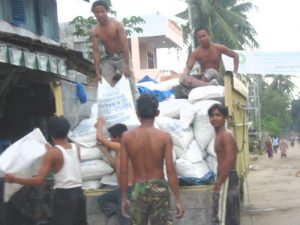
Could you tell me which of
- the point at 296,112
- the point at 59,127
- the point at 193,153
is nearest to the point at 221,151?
the point at 193,153

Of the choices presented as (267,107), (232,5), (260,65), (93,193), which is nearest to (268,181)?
(260,65)

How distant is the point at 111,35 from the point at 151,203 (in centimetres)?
310

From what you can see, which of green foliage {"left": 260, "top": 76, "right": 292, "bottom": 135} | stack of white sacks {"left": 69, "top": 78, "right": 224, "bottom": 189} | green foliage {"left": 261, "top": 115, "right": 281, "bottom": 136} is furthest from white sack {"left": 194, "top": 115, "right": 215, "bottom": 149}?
green foliage {"left": 260, "top": 76, "right": 292, "bottom": 135}

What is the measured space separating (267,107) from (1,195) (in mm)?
58575

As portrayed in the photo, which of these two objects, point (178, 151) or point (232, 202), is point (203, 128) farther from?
point (232, 202)

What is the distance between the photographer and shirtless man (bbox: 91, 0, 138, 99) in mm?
6941

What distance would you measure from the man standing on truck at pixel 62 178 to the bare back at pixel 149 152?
63cm

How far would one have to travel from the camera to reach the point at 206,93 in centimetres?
679

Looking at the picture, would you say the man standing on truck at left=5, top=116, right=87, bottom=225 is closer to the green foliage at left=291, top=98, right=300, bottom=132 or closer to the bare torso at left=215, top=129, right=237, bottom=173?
the bare torso at left=215, top=129, right=237, bottom=173

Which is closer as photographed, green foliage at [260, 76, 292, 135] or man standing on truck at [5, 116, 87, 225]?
man standing on truck at [5, 116, 87, 225]

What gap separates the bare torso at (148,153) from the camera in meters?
4.38

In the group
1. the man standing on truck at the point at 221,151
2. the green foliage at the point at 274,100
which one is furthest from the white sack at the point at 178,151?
the green foliage at the point at 274,100

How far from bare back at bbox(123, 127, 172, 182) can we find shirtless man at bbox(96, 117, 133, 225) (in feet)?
3.22

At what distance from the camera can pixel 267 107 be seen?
62.8 meters
